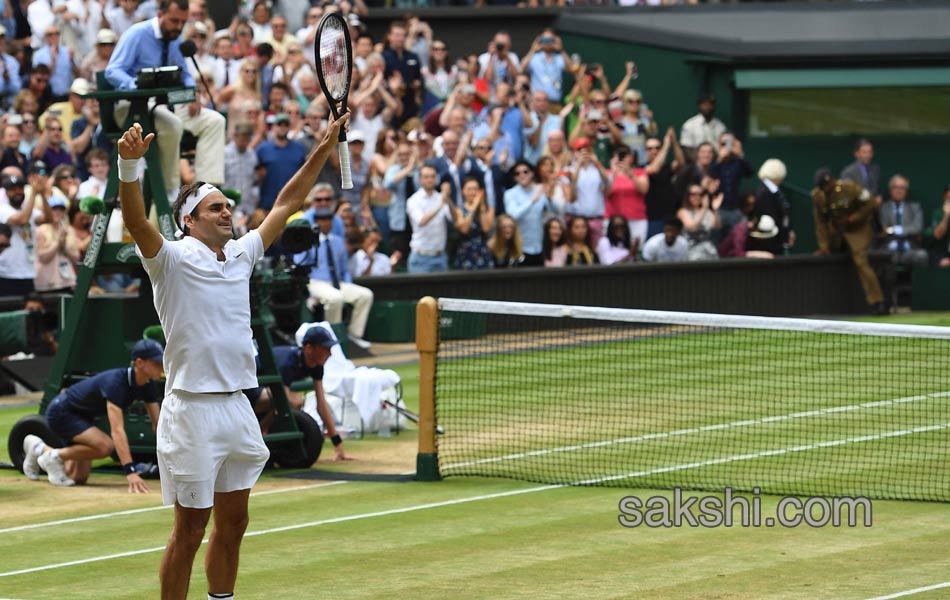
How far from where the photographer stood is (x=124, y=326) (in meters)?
14.7

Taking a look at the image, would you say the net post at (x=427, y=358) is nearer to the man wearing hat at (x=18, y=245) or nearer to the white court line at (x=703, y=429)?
the white court line at (x=703, y=429)

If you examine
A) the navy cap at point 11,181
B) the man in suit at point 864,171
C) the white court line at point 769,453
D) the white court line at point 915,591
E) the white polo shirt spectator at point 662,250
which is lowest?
the white court line at point 915,591

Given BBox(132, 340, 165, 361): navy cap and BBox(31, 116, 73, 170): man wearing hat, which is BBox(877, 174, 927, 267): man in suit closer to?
BBox(31, 116, 73, 170): man wearing hat

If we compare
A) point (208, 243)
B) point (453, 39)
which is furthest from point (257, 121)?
point (208, 243)

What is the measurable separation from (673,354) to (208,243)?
43.8ft

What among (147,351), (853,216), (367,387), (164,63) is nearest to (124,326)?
(147,351)

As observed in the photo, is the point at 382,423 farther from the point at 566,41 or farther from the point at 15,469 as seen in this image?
the point at 566,41

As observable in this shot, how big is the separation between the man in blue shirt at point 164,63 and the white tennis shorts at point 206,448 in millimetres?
6448

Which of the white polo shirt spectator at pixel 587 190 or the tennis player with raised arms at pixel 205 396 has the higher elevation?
the white polo shirt spectator at pixel 587 190

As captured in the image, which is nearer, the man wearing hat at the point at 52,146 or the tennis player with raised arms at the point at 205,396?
the tennis player with raised arms at the point at 205,396

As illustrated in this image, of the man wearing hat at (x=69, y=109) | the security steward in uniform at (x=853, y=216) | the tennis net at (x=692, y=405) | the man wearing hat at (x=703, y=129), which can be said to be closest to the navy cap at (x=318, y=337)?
the tennis net at (x=692, y=405)

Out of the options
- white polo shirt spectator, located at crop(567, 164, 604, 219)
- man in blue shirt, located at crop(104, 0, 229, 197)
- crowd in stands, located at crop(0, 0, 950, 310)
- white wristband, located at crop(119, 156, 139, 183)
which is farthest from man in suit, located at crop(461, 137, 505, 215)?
white wristband, located at crop(119, 156, 139, 183)

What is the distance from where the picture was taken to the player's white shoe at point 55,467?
1402 cm

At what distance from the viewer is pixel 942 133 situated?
29.8m
